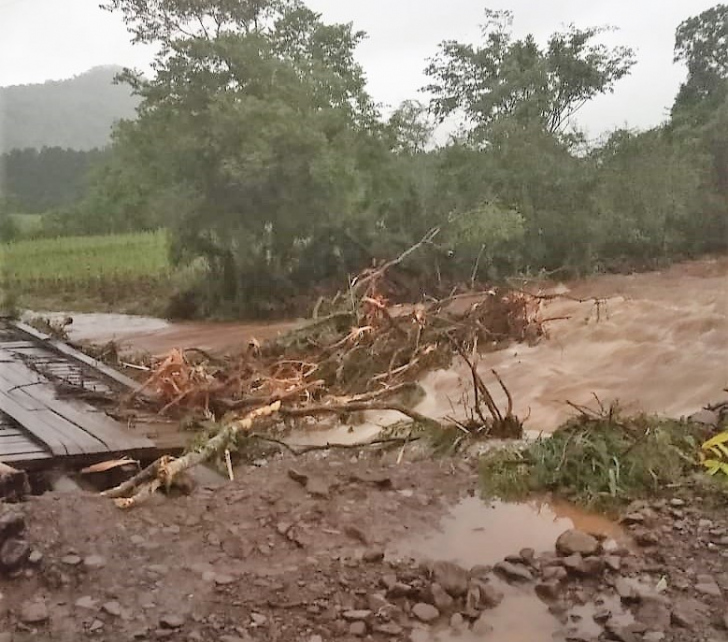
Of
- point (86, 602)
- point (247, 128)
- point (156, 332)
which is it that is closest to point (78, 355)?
Result: point (156, 332)

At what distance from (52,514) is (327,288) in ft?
4.91

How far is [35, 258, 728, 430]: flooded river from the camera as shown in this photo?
359cm

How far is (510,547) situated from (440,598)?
38 cm

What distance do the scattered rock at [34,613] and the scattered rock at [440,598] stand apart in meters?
1.03

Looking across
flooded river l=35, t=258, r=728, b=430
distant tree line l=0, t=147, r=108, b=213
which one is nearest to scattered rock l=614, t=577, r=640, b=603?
flooded river l=35, t=258, r=728, b=430

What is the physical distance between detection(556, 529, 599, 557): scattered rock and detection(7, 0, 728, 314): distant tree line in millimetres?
1262

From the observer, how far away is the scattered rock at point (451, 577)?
98.3 inches

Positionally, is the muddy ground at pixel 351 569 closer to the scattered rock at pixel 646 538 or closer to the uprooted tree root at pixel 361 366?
Answer: the scattered rock at pixel 646 538

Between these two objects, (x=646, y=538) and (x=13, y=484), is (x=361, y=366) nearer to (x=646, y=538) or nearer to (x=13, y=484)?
(x=646, y=538)

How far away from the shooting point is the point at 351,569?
8.48ft

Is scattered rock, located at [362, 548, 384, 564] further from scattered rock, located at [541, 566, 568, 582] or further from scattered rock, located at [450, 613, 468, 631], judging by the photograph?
scattered rock, located at [541, 566, 568, 582]

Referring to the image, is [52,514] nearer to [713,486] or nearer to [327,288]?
[327,288]

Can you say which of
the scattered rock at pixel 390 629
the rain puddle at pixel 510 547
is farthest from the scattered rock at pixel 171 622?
the rain puddle at pixel 510 547

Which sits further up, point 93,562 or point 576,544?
point 93,562
